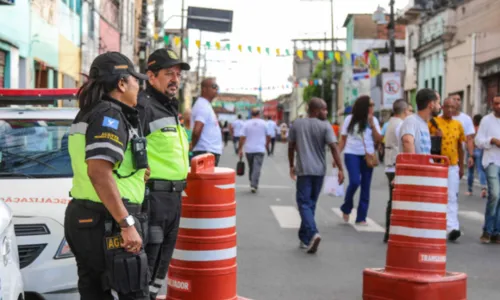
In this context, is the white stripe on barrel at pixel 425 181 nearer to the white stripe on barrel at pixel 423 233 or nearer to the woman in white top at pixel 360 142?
the white stripe on barrel at pixel 423 233

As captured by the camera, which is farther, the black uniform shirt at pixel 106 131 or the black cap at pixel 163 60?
the black cap at pixel 163 60

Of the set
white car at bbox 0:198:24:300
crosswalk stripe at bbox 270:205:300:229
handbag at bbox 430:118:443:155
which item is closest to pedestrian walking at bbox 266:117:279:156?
crosswalk stripe at bbox 270:205:300:229

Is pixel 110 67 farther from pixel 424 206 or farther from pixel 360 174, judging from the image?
pixel 360 174

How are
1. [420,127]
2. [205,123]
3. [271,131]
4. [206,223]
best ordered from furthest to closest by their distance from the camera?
[271,131] → [205,123] → [420,127] → [206,223]

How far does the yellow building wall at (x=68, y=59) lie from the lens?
2700 centimetres

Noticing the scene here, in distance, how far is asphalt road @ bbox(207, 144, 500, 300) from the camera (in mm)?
8148

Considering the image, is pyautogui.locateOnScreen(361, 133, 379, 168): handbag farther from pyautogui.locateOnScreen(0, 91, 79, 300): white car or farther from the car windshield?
the car windshield

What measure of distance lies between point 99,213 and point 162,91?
136cm

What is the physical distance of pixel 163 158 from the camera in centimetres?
547

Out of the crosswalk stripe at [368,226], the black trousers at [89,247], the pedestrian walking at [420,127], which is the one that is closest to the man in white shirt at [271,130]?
the crosswalk stripe at [368,226]

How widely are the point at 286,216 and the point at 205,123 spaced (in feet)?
12.8

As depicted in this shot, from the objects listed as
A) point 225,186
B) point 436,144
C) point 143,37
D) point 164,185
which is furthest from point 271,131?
point 164,185

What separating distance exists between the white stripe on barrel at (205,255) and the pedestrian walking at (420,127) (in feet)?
13.0

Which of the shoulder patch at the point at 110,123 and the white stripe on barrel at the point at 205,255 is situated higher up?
the shoulder patch at the point at 110,123
